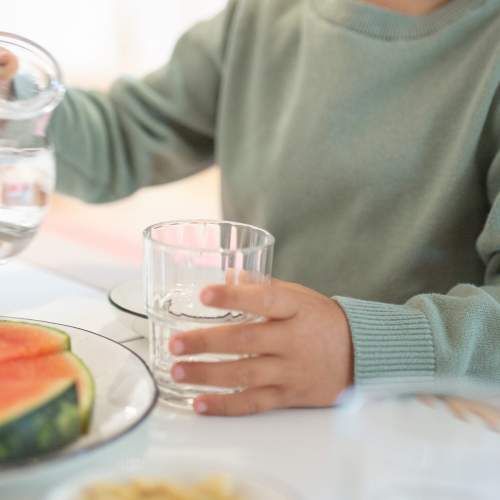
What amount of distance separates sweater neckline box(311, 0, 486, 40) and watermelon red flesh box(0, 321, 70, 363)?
1.73 feet

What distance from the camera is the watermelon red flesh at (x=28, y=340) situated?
48 cm

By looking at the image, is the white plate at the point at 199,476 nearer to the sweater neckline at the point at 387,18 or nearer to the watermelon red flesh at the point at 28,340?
the watermelon red flesh at the point at 28,340

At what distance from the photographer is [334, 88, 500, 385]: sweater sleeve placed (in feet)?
1.82

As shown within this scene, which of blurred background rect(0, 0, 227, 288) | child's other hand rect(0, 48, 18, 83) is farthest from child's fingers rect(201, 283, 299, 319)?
blurred background rect(0, 0, 227, 288)

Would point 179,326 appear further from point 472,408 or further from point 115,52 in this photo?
point 115,52

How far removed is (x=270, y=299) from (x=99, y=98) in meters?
0.61

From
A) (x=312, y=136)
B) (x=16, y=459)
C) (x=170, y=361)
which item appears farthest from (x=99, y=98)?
(x=16, y=459)

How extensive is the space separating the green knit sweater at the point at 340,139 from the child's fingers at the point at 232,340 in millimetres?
140

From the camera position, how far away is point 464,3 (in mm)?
795

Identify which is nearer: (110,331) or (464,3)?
(110,331)

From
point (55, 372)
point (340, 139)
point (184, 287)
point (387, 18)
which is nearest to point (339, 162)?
point (340, 139)

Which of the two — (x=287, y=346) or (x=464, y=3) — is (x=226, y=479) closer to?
(x=287, y=346)

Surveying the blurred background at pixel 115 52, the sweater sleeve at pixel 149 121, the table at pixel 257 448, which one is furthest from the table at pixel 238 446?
the blurred background at pixel 115 52

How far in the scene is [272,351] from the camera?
1.69 ft
